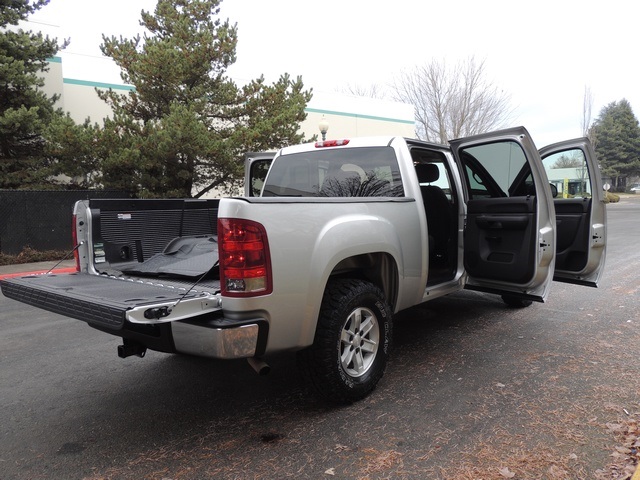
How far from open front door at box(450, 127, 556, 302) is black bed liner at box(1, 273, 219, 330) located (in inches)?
109

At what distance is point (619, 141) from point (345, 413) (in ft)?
241

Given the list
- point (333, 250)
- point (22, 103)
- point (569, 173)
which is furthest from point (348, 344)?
point (22, 103)

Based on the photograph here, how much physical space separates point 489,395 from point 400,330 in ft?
6.06

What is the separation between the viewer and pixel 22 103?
13.1 m

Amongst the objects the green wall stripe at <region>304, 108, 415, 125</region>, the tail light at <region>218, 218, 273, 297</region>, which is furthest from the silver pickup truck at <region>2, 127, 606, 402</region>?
the green wall stripe at <region>304, 108, 415, 125</region>

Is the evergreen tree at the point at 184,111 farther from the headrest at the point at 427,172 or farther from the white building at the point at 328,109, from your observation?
the headrest at the point at 427,172

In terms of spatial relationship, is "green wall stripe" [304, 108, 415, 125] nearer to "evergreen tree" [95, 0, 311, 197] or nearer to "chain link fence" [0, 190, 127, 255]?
"evergreen tree" [95, 0, 311, 197]

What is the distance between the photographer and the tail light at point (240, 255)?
2.76 meters

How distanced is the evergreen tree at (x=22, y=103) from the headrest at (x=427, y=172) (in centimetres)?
1176

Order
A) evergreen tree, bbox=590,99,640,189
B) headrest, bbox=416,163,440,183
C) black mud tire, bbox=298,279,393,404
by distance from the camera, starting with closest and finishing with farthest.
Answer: black mud tire, bbox=298,279,393,404 < headrest, bbox=416,163,440,183 < evergreen tree, bbox=590,99,640,189

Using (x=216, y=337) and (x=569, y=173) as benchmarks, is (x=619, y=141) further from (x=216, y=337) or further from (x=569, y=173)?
(x=216, y=337)

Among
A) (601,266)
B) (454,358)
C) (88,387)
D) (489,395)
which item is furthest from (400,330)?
(88,387)

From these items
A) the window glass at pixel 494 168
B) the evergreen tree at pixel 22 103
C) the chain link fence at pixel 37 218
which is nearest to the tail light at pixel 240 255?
the window glass at pixel 494 168

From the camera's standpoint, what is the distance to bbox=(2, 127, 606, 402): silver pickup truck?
2.79 m
